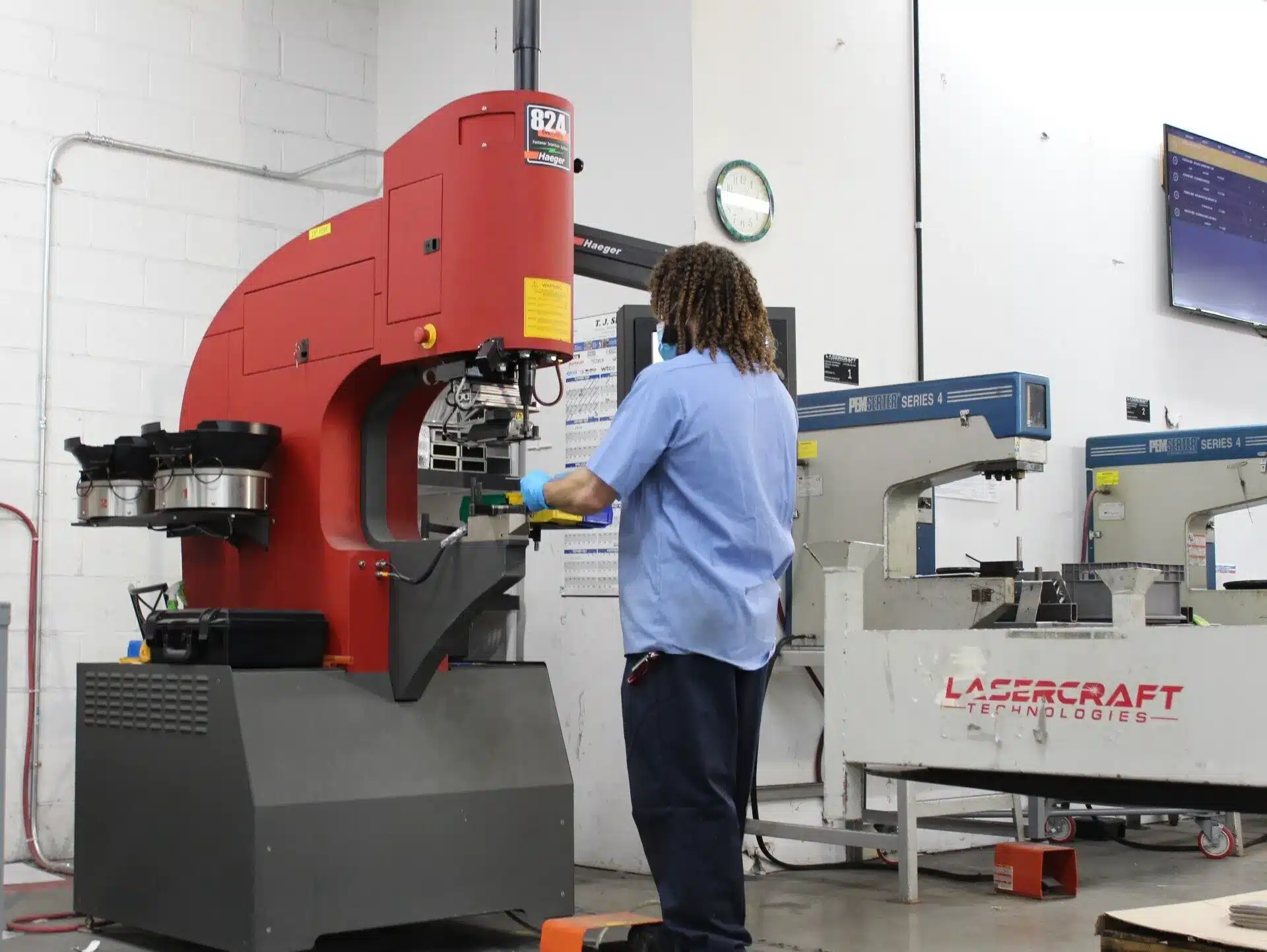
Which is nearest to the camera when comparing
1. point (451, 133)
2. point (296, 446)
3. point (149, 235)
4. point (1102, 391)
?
point (451, 133)

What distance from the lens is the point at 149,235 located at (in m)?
4.82

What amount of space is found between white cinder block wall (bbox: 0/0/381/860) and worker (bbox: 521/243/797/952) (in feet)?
7.82

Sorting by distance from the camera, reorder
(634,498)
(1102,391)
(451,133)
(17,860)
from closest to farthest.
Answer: (634,498), (451,133), (17,860), (1102,391)

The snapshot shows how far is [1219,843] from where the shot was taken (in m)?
4.92

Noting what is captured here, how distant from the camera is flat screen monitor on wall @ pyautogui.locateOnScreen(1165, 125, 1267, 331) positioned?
21.5 feet

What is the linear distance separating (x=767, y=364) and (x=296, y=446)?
124cm

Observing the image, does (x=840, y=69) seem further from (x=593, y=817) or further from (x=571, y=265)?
(x=593, y=817)

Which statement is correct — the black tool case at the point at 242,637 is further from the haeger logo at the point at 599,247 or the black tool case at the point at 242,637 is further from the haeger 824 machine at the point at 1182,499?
the haeger 824 machine at the point at 1182,499

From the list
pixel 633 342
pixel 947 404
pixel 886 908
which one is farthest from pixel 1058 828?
pixel 633 342

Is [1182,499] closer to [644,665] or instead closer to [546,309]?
[546,309]

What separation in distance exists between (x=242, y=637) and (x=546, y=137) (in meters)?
1.24

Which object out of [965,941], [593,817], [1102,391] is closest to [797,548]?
[593,817]

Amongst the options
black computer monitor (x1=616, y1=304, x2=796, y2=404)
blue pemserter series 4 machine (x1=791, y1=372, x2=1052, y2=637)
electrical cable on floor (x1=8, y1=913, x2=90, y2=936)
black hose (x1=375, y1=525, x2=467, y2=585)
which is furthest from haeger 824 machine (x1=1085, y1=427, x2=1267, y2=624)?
electrical cable on floor (x1=8, y1=913, x2=90, y2=936)

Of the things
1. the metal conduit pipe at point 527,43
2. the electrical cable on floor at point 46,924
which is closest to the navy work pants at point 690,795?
the metal conduit pipe at point 527,43
